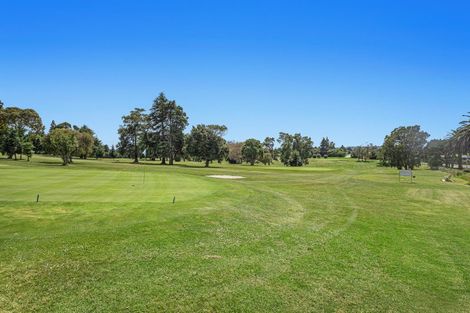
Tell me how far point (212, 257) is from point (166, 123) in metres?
88.7

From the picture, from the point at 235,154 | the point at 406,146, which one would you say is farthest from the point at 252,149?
the point at 406,146

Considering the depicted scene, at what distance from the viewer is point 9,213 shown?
53.8ft

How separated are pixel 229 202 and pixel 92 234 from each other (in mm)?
10803

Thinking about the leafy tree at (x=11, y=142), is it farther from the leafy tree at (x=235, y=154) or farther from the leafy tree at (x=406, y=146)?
the leafy tree at (x=406, y=146)

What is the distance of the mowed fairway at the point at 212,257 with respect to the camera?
9.84m

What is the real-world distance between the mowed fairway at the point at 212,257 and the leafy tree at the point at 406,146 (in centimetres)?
10915

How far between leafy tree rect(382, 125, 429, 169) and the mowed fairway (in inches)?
4297

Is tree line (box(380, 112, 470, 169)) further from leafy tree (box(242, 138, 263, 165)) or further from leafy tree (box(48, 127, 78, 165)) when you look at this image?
leafy tree (box(48, 127, 78, 165))

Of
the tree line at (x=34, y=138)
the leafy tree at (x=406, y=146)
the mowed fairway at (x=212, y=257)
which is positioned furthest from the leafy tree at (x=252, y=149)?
the mowed fairway at (x=212, y=257)

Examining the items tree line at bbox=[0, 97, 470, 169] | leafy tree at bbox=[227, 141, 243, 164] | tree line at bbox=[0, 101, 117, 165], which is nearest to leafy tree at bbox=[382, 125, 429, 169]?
tree line at bbox=[0, 97, 470, 169]

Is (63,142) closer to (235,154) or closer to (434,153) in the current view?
(235,154)

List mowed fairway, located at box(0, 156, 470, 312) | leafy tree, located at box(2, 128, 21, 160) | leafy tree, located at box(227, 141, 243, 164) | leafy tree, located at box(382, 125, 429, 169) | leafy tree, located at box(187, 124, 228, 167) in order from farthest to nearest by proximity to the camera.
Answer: leafy tree, located at box(227, 141, 243, 164), leafy tree, located at box(382, 125, 429, 169), leafy tree, located at box(187, 124, 228, 167), leafy tree, located at box(2, 128, 21, 160), mowed fairway, located at box(0, 156, 470, 312)

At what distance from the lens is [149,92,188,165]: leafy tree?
97.1 metres

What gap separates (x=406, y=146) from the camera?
403 feet
